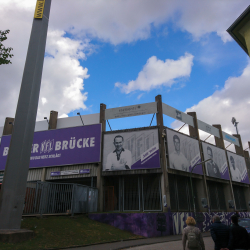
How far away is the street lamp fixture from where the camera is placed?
969 centimetres

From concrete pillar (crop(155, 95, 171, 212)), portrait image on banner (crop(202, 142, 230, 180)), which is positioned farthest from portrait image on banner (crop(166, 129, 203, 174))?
portrait image on banner (crop(202, 142, 230, 180))

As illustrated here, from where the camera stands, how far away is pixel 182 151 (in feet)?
87.1

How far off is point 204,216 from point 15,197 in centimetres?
2105

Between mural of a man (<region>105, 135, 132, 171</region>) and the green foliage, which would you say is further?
mural of a man (<region>105, 135, 132, 171</region>)

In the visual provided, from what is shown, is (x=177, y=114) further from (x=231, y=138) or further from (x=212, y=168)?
(x=231, y=138)

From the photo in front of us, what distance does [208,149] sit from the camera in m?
31.6

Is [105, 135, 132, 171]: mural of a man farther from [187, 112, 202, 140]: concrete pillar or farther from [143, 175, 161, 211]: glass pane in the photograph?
[187, 112, 202, 140]: concrete pillar

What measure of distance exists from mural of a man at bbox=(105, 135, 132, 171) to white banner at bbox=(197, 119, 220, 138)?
1289 centimetres

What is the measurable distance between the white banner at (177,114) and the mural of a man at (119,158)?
613 centimetres

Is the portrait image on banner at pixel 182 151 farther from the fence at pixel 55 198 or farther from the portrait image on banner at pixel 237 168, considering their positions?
the portrait image on banner at pixel 237 168

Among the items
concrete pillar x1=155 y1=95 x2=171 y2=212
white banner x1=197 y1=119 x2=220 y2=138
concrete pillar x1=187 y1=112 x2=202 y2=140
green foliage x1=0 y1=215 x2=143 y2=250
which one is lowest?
green foliage x1=0 y1=215 x2=143 y2=250

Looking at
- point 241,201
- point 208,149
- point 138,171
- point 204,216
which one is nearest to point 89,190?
point 138,171

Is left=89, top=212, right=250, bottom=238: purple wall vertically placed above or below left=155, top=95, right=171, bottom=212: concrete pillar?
below

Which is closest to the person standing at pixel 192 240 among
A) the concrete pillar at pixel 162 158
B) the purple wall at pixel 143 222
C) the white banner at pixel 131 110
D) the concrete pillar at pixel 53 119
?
the purple wall at pixel 143 222
